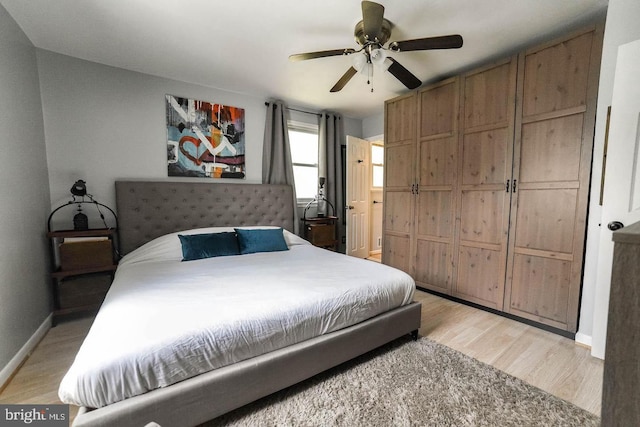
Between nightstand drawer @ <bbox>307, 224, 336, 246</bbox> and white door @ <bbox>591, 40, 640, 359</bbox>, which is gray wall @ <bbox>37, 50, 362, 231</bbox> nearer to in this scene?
nightstand drawer @ <bbox>307, 224, 336, 246</bbox>

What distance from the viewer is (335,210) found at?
4.43m

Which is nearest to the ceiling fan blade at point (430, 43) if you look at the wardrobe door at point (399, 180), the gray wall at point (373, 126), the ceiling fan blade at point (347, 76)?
the ceiling fan blade at point (347, 76)

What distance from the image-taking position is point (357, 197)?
4.43 meters

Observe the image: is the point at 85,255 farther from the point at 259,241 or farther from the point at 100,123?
the point at 259,241

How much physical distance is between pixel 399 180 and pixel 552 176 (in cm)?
156

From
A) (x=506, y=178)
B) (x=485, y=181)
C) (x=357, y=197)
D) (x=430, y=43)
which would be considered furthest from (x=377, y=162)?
(x=430, y=43)

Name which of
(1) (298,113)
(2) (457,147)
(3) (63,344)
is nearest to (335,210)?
(1) (298,113)

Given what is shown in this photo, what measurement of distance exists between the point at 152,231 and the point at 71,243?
2.21 feet

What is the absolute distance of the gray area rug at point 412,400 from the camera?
1.36m

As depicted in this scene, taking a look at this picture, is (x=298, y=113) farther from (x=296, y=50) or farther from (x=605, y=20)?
(x=605, y=20)

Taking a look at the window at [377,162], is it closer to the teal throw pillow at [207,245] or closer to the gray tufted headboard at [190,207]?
the gray tufted headboard at [190,207]

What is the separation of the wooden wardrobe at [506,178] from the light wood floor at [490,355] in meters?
0.24

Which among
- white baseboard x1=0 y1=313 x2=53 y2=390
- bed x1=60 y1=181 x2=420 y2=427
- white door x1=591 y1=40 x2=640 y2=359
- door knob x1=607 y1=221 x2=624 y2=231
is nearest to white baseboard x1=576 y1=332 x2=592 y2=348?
white door x1=591 y1=40 x2=640 y2=359

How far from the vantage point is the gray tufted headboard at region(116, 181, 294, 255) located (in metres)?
2.81
